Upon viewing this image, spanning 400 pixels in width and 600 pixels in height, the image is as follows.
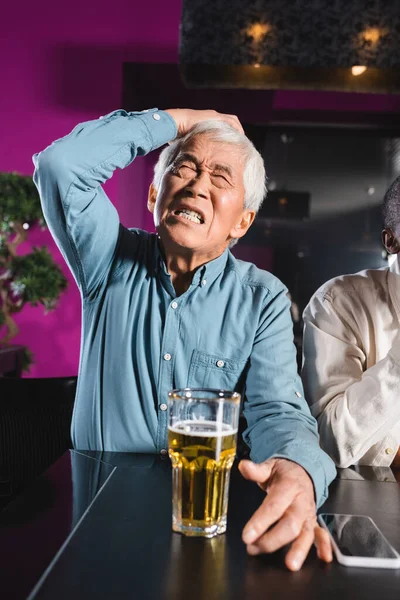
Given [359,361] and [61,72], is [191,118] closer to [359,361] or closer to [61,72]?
[359,361]

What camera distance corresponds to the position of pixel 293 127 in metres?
5.70

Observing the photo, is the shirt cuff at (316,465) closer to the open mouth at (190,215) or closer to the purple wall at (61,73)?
the open mouth at (190,215)

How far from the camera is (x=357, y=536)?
80 centimetres

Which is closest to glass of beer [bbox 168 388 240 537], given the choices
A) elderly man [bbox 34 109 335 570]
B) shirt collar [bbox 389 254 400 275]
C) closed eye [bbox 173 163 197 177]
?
elderly man [bbox 34 109 335 570]

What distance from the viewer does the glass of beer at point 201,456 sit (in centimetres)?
80

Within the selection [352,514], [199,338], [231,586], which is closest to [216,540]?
[231,586]

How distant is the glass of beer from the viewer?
0.80 meters

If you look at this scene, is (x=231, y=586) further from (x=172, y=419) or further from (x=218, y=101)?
(x=218, y=101)

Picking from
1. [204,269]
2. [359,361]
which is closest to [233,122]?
[204,269]

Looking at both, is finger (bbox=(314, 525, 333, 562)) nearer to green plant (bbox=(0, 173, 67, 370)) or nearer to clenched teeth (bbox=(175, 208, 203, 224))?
clenched teeth (bbox=(175, 208, 203, 224))

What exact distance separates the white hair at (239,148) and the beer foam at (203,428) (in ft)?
2.74

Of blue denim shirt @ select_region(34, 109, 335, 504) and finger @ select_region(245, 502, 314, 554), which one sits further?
blue denim shirt @ select_region(34, 109, 335, 504)

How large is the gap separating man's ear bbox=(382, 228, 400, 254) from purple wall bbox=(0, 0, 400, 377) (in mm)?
2933

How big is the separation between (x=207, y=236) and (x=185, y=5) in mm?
1348
